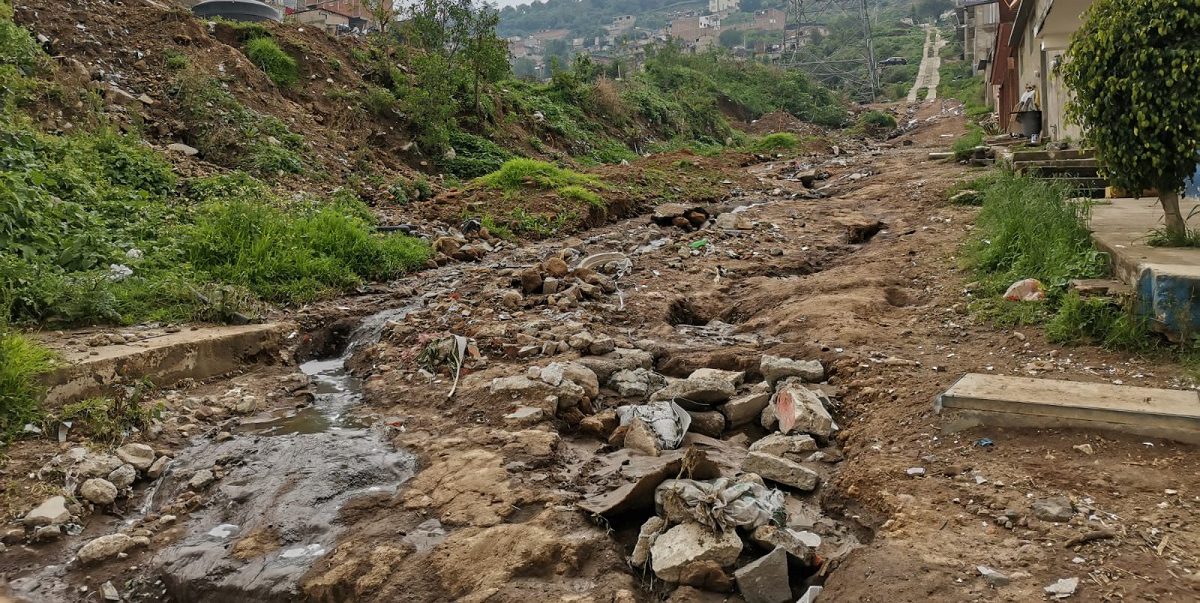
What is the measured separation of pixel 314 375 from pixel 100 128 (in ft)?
15.9

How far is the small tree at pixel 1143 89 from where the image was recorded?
4.07 meters

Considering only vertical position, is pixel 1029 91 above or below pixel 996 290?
above

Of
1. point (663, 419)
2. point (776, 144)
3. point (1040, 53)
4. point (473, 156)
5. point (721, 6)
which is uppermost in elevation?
point (721, 6)

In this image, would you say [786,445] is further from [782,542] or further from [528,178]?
[528,178]

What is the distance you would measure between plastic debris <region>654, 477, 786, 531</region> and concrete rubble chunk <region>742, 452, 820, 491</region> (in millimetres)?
168

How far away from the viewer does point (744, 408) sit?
3932 mm

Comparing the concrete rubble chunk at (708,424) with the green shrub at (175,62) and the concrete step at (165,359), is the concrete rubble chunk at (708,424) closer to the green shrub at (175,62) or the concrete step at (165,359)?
the concrete step at (165,359)

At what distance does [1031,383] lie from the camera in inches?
133

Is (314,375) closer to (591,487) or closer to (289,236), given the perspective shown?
(289,236)

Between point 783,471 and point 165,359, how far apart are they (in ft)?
12.2

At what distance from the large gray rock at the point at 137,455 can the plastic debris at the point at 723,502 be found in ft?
8.26

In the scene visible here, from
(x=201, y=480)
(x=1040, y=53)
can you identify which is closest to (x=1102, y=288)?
(x=201, y=480)

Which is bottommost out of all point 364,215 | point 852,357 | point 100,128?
point 852,357

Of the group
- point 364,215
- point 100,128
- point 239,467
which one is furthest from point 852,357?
point 100,128
